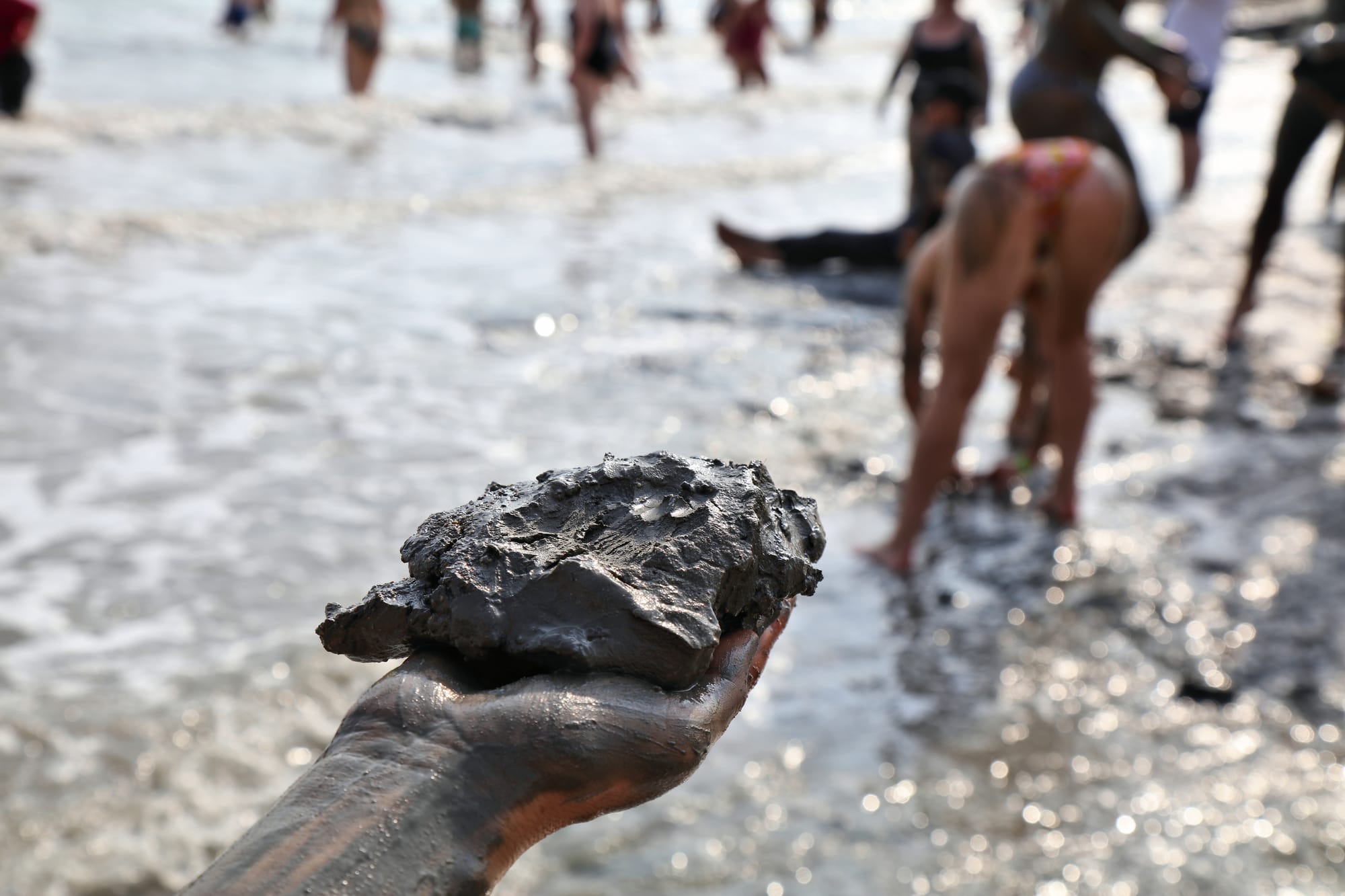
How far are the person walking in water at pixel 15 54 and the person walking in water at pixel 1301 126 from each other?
8775mm

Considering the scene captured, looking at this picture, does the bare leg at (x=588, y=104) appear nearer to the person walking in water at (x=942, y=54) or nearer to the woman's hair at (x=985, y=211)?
the person walking in water at (x=942, y=54)

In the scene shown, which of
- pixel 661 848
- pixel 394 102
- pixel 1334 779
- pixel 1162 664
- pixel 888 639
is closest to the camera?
pixel 661 848

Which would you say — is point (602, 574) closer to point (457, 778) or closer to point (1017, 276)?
point (457, 778)

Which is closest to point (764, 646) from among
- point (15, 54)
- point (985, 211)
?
point (985, 211)

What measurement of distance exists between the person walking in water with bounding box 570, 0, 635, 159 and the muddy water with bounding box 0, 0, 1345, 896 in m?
1.80

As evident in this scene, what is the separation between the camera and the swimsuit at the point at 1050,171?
393cm

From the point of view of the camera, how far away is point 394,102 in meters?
14.9

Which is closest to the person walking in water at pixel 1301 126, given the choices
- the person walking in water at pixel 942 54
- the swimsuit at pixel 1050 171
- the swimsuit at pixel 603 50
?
the person walking in water at pixel 942 54

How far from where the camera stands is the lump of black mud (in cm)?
116

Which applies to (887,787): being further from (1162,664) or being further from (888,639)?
(1162,664)

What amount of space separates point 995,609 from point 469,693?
3.09 metres

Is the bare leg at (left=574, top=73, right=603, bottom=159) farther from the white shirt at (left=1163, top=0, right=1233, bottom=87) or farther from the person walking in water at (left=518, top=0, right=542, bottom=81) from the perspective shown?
Answer: the person walking in water at (left=518, top=0, right=542, bottom=81)

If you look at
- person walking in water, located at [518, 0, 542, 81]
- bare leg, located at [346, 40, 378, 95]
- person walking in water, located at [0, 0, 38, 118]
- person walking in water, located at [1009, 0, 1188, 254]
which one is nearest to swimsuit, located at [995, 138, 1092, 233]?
person walking in water, located at [1009, 0, 1188, 254]

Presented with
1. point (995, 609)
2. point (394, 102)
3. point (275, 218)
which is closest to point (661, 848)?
point (995, 609)
